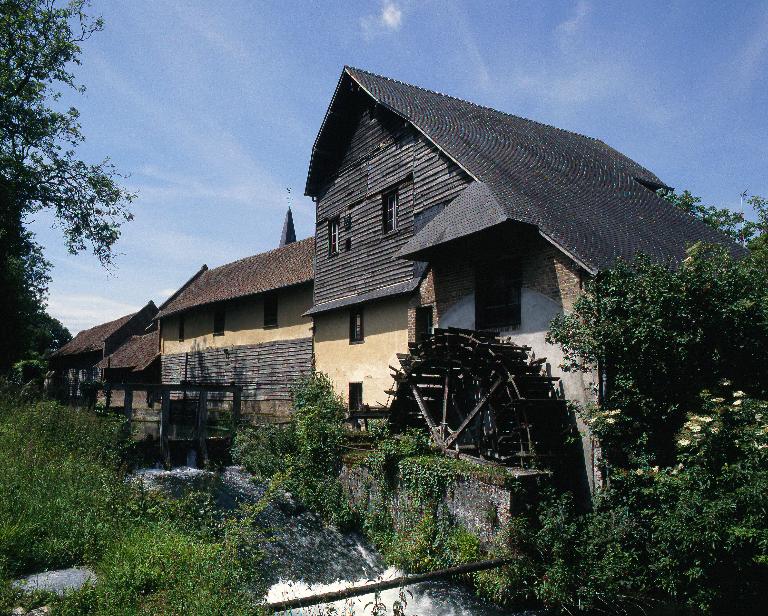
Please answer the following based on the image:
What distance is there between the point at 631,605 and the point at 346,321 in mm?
10991

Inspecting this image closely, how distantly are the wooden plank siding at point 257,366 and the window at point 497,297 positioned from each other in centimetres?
818

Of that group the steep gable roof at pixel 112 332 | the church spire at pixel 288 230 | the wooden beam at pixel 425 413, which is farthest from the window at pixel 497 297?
the church spire at pixel 288 230

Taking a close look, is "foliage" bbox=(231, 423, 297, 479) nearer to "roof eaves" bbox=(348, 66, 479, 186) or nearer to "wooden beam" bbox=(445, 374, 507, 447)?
"wooden beam" bbox=(445, 374, 507, 447)

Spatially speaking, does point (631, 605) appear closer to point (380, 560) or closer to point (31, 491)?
point (380, 560)

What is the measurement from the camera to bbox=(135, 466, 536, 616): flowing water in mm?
8469

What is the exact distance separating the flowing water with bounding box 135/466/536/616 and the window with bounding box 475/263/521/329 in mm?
4940

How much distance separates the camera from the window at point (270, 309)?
22188 millimetres

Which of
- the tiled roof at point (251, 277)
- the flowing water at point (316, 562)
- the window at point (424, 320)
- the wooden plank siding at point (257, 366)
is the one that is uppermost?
the tiled roof at point (251, 277)

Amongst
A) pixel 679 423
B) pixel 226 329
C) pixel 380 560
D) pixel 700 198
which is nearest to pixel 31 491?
pixel 380 560

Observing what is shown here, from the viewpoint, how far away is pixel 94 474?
377 inches

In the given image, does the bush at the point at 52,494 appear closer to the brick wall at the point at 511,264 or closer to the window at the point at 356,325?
the window at the point at 356,325

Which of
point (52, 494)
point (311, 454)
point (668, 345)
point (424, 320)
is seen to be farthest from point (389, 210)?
point (52, 494)

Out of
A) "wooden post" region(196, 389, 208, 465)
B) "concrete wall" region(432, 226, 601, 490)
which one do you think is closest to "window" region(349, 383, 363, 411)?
"wooden post" region(196, 389, 208, 465)

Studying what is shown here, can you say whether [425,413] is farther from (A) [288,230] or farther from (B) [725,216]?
(A) [288,230]
